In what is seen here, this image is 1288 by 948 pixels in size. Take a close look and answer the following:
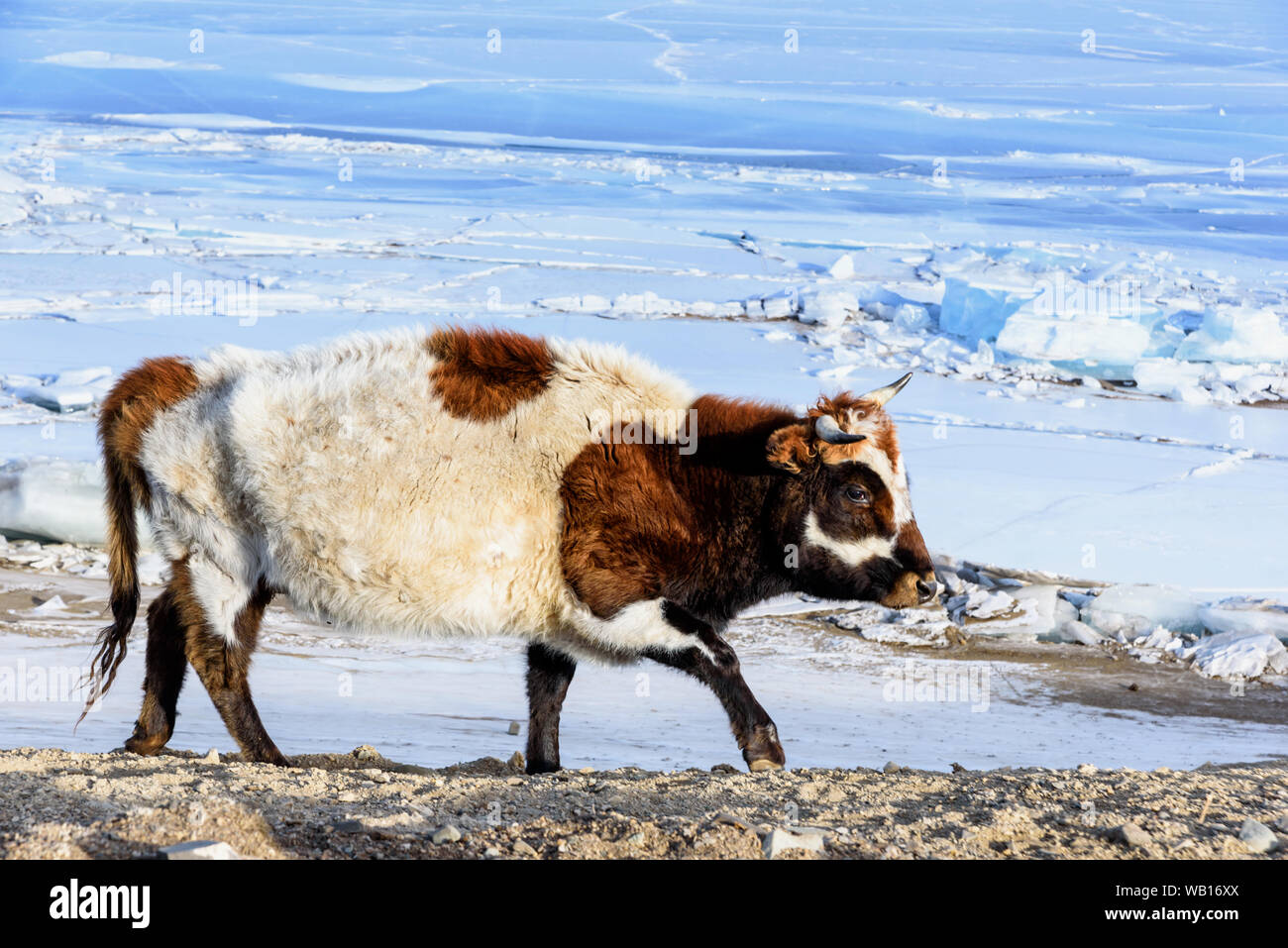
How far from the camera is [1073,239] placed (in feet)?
65.5

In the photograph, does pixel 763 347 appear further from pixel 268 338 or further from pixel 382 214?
pixel 382 214

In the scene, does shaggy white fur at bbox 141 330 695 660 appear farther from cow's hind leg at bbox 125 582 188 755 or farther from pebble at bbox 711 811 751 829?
pebble at bbox 711 811 751 829

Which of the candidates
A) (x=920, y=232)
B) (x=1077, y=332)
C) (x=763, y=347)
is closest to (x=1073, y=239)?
(x=920, y=232)

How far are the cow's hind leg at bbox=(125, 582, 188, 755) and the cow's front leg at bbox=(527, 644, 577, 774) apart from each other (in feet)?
4.37

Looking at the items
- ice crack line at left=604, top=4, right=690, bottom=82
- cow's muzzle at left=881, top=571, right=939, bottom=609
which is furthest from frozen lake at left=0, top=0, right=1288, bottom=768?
cow's muzzle at left=881, top=571, right=939, bottom=609

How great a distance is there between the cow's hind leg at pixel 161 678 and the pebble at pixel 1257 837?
3696 mm

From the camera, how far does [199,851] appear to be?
2.99 metres

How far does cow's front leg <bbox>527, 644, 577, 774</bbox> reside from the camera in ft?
17.6

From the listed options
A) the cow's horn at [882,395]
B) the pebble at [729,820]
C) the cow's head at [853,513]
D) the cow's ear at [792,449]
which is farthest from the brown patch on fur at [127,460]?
the pebble at [729,820]

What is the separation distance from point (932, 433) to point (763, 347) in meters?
2.79

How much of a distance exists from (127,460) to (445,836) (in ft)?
8.22

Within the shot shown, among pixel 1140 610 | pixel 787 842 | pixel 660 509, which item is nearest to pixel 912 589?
pixel 660 509

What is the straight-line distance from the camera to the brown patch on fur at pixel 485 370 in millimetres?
4953
